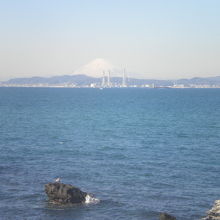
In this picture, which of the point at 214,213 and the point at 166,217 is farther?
the point at 214,213

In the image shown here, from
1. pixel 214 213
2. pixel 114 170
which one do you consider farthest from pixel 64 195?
pixel 214 213

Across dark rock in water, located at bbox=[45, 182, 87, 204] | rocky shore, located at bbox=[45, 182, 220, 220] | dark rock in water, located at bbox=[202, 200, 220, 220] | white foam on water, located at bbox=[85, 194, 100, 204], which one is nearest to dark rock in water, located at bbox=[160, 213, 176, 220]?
dark rock in water, located at bbox=[202, 200, 220, 220]

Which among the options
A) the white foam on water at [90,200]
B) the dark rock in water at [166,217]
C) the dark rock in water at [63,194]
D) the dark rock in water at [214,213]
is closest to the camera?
the dark rock in water at [166,217]

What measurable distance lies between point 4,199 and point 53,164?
49.2ft

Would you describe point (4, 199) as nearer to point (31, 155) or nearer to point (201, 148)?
point (31, 155)

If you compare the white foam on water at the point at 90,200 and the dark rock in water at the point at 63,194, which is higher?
the dark rock in water at the point at 63,194

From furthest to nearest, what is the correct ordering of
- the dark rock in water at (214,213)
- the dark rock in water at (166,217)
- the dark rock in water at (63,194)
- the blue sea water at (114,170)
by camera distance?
the dark rock in water at (63,194) → the blue sea water at (114,170) → the dark rock in water at (214,213) → the dark rock in water at (166,217)

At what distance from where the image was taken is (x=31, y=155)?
60562 mm

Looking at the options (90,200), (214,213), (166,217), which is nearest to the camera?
(166,217)

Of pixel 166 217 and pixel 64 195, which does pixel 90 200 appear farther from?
pixel 166 217

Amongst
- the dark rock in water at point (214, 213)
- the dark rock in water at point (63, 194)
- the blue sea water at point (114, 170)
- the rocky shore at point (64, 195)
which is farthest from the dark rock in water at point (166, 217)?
the dark rock in water at point (63, 194)

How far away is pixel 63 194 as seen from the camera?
3944 cm

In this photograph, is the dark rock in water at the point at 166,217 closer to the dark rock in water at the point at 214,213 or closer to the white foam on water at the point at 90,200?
the dark rock in water at the point at 214,213

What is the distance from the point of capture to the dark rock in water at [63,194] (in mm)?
39469
